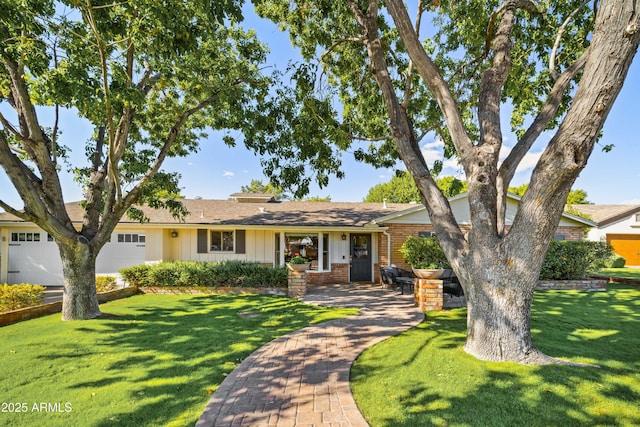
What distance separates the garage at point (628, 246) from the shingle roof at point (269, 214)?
21.2m

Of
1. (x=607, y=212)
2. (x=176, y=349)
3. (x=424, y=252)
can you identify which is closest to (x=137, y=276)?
(x=176, y=349)

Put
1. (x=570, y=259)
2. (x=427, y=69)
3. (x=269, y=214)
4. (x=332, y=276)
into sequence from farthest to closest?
(x=269, y=214)
(x=332, y=276)
(x=570, y=259)
(x=427, y=69)

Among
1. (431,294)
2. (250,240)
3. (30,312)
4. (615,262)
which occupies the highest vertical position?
(250,240)

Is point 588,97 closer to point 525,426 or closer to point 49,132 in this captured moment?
point 525,426

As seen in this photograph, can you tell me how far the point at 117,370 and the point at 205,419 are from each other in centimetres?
239

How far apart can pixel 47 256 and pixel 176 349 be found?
12.6 m

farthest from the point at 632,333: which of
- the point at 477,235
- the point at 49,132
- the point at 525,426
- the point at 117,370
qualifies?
the point at 49,132

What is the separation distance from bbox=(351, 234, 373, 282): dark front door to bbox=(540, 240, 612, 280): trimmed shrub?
7.24 m

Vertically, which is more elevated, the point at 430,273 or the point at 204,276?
the point at 430,273

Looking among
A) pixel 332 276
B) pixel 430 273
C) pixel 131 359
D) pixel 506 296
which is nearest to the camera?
pixel 506 296

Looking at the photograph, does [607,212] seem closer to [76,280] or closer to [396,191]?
[396,191]

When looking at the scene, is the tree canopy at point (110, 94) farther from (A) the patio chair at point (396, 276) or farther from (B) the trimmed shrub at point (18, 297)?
(A) the patio chair at point (396, 276)

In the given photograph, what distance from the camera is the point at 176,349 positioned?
228 inches

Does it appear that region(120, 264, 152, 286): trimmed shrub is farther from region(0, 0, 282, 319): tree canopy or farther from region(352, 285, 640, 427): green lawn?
region(352, 285, 640, 427): green lawn
